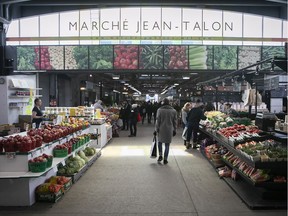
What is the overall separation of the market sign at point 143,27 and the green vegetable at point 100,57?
5.08 feet

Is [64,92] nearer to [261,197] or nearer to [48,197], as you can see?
[48,197]

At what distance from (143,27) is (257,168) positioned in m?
14.2

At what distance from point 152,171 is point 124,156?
2.45m

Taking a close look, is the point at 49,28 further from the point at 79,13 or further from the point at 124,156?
the point at 124,156

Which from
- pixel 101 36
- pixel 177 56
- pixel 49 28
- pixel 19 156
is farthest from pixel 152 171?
pixel 49 28

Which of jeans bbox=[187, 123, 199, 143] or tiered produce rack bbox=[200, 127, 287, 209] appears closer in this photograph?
tiered produce rack bbox=[200, 127, 287, 209]

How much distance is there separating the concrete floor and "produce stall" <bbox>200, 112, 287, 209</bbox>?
19 cm

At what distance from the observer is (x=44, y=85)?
66.0ft

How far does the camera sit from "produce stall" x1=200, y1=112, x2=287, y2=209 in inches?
223

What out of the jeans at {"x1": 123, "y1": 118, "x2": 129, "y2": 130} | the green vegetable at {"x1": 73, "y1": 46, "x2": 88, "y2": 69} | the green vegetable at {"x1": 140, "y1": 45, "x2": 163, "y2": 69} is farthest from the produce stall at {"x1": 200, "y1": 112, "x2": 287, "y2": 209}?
the jeans at {"x1": 123, "y1": 118, "x2": 129, "y2": 130}

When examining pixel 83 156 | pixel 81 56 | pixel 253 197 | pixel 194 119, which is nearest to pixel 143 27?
pixel 81 56

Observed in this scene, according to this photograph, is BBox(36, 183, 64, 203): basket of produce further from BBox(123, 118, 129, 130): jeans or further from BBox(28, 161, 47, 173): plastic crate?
BBox(123, 118, 129, 130): jeans

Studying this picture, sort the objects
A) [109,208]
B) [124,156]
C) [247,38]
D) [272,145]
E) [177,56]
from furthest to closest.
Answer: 1. [247,38]
2. [177,56]
3. [124,156]
4. [272,145]
5. [109,208]

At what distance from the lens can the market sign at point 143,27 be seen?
61.0 feet
